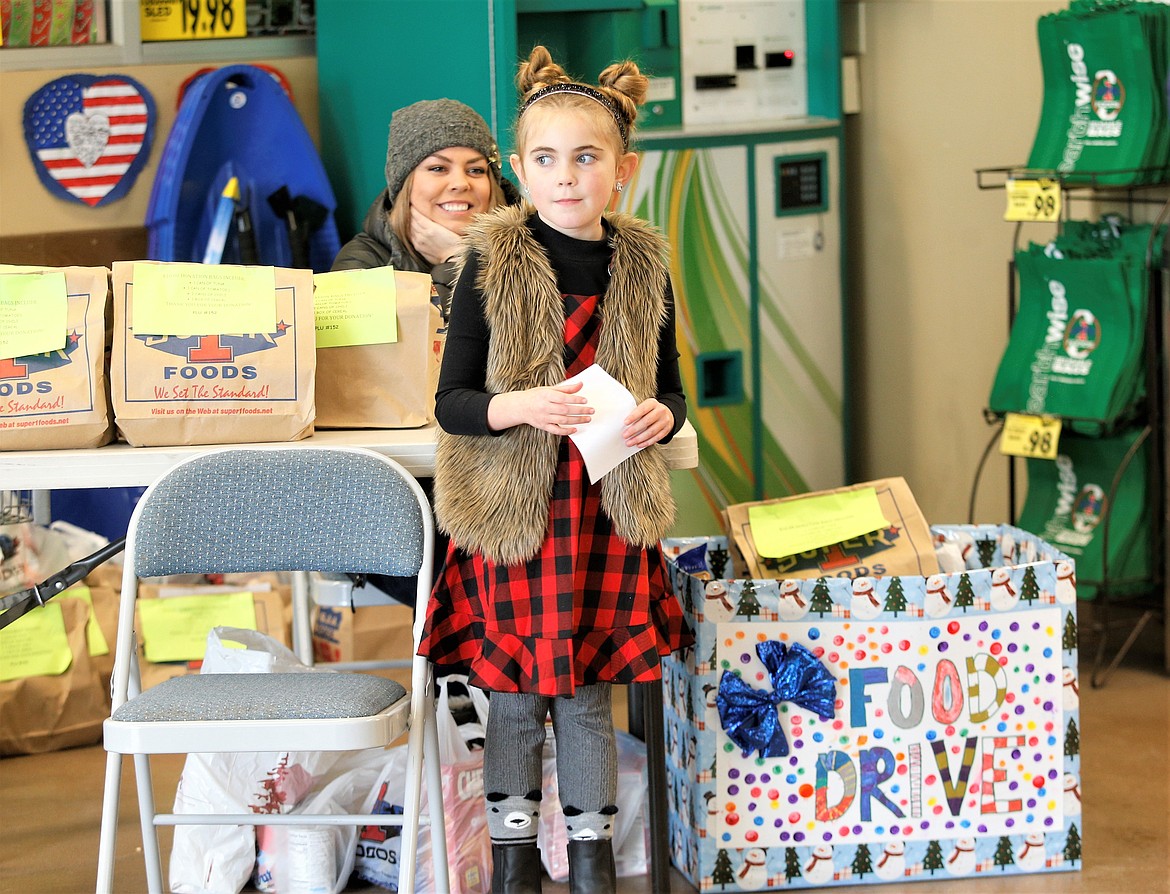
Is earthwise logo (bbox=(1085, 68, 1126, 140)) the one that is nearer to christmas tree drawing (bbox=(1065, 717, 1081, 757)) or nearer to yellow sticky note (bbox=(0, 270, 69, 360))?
christmas tree drawing (bbox=(1065, 717, 1081, 757))

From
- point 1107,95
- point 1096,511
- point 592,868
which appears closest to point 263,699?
point 592,868

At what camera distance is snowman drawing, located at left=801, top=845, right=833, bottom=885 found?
241 centimetres

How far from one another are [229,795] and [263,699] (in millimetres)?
477

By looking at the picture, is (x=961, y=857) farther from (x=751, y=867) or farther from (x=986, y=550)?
(x=986, y=550)

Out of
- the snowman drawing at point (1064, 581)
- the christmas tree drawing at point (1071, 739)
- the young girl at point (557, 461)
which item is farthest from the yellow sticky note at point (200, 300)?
the christmas tree drawing at point (1071, 739)

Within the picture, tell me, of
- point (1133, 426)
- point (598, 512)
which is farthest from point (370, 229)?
point (1133, 426)

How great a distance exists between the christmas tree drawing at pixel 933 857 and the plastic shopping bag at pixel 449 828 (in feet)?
2.39

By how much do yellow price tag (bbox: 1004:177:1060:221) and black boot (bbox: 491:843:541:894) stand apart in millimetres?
1946

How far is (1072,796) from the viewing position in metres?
2.45

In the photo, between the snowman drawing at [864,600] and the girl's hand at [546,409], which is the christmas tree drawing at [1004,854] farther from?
the girl's hand at [546,409]

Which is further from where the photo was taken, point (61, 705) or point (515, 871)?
point (61, 705)

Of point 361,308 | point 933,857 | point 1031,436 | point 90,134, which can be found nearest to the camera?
point 361,308

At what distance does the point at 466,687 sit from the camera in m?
2.76

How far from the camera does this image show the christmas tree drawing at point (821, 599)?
92.6 inches
